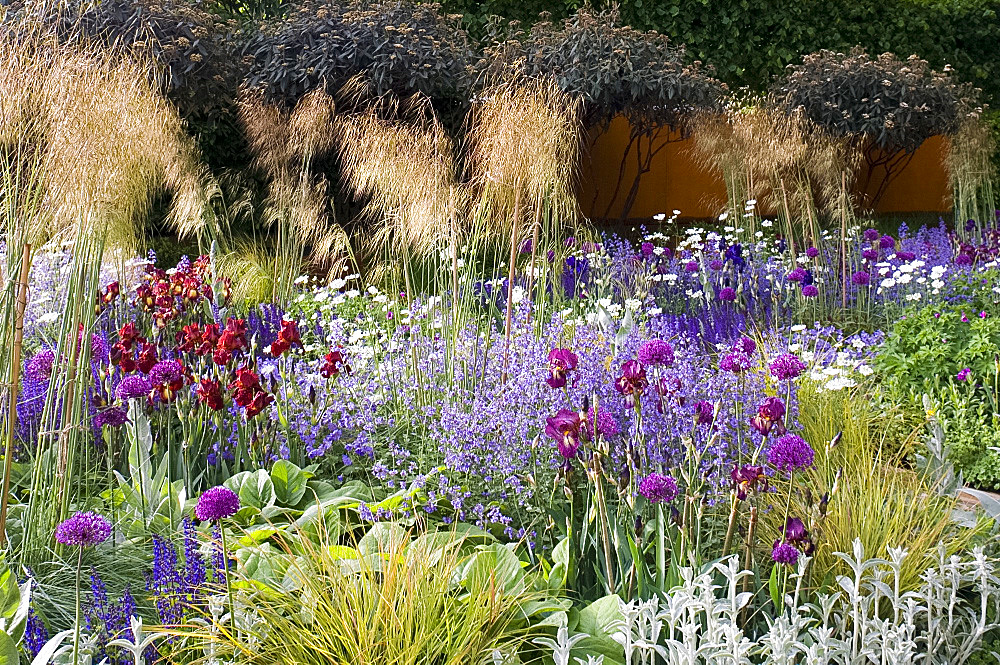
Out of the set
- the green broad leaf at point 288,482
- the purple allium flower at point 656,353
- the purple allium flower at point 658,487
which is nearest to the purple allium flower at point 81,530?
the green broad leaf at point 288,482

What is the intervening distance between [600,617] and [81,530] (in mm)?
1124

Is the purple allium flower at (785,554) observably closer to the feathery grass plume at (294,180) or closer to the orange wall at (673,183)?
the feathery grass plume at (294,180)

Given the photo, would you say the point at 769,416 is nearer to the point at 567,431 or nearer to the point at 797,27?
the point at 567,431

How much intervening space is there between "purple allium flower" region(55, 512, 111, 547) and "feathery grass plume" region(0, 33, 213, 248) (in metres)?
0.87

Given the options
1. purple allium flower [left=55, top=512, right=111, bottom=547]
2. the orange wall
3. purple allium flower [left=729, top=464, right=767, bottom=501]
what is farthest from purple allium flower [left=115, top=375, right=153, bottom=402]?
the orange wall

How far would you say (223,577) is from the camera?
2057 millimetres

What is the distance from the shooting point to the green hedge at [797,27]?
1122 cm

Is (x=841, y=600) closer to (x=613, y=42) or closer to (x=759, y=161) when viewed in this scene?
(x=759, y=161)

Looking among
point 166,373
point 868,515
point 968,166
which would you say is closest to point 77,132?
point 166,373

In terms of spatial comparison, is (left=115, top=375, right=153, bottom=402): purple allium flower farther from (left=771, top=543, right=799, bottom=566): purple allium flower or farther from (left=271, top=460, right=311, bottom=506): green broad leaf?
(left=771, top=543, right=799, bottom=566): purple allium flower

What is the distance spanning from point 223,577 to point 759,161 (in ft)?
19.0

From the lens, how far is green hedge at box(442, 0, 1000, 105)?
36.8ft

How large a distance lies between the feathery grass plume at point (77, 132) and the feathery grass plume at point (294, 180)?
209 cm

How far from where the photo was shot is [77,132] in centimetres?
227
